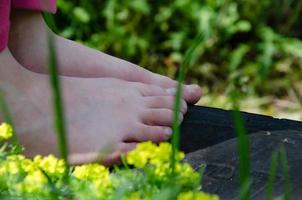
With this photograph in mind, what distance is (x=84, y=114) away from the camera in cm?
169

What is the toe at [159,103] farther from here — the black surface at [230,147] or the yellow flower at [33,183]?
the yellow flower at [33,183]

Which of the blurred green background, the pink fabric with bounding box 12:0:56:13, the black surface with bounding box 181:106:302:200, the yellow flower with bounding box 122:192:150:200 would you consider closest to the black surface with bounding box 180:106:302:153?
the black surface with bounding box 181:106:302:200

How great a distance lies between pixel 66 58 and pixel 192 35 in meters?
1.48

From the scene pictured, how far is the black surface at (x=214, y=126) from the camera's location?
1.66m

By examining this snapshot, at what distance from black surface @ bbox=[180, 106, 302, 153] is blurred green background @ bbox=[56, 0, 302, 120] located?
4.59ft

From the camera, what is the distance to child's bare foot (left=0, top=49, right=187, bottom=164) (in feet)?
5.32

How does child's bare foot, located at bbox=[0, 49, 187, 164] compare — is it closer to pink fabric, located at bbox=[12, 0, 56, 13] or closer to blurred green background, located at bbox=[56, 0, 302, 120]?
pink fabric, located at bbox=[12, 0, 56, 13]

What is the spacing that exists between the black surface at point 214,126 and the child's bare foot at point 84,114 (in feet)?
0.10

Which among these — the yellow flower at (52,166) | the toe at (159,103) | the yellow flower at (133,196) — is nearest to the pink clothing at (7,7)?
the toe at (159,103)

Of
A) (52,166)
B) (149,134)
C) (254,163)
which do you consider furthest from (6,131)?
(149,134)

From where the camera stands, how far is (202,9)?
126 inches

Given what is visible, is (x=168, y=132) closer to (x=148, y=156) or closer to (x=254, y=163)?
(x=254, y=163)

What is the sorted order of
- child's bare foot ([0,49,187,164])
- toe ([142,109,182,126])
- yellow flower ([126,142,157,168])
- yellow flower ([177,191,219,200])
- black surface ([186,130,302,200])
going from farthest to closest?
toe ([142,109,182,126]), child's bare foot ([0,49,187,164]), black surface ([186,130,302,200]), yellow flower ([126,142,157,168]), yellow flower ([177,191,219,200])

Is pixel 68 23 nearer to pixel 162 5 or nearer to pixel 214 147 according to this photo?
pixel 162 5
